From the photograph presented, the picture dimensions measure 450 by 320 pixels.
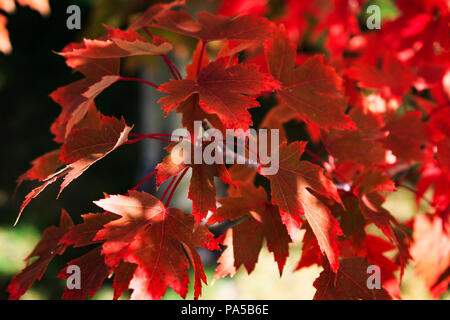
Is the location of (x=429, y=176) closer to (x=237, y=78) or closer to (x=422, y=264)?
(x=422, y=264)

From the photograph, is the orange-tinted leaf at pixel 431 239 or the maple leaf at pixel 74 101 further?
the orange-tinted leaf at pixel 431 239

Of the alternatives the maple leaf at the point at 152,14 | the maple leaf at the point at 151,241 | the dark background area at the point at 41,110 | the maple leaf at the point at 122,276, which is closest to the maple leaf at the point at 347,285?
the maple leaf at the point at 151,241

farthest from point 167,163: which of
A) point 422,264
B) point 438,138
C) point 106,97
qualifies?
point 106,97

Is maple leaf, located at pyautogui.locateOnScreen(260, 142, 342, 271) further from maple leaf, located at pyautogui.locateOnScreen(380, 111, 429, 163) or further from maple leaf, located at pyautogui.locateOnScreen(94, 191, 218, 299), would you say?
maple leaf, located at pyautogui.locateOnScreen(380, 111, 429, 163)

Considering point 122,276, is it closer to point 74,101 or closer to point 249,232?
point 249,232

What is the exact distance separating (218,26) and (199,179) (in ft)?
1.05

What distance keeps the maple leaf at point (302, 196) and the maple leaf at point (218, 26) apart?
8.6 inches

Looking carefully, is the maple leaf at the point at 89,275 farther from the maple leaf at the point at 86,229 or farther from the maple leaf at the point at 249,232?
the maple leaf at the point at 249,232

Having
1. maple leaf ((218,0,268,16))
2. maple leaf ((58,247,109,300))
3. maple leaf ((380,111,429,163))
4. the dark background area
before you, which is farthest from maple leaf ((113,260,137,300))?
the dark background area

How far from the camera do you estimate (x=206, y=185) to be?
657 mm

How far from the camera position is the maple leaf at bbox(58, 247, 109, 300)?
26.2 inches

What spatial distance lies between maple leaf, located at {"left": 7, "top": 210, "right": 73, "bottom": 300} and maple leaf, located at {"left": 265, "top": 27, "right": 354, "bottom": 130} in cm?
51

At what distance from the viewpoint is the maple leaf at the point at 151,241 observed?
61 centimetres
